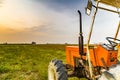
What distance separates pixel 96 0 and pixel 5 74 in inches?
373

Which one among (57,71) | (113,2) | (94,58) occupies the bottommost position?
(57,71)

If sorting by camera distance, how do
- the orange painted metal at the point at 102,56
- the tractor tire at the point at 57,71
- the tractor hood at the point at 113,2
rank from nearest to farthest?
1. the orange painted metal at the point at 102,56
2. the tractor tire at the point at 57,71
3. the tractor hood at the point at 113,2

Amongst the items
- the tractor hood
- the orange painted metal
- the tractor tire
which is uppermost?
the tractor hood

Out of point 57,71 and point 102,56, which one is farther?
point 57,71

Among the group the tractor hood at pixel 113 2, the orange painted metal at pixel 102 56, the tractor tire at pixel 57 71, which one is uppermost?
the tractor hood at pixel 113 2

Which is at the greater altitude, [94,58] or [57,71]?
[94,58]

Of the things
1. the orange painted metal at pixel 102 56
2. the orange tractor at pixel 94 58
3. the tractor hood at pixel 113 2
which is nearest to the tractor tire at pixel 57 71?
the orange tractor at pixel 94 58

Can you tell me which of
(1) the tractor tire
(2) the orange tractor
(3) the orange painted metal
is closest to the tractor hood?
(2) the orange tractor

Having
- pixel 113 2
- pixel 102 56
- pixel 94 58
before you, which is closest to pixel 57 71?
pixel 94 58

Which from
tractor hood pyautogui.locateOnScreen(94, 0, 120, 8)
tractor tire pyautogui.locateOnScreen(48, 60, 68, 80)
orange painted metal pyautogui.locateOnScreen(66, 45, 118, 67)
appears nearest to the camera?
orange painted metal pyautogui.locateOnScreen(66, 45, 118, 67)

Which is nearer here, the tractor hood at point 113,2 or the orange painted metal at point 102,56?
the orange painted metal at point 102,56

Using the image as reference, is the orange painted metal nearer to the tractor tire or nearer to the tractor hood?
the tractor tire

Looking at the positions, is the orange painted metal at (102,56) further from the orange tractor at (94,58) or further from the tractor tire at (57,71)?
the tractor tire at (57,71)

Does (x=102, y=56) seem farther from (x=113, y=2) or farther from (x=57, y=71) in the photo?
(x=113, y=2)
